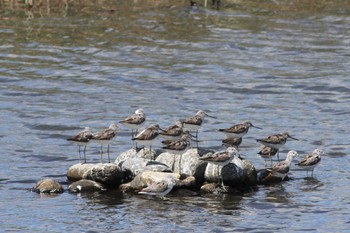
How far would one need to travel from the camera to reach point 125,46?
34.6m

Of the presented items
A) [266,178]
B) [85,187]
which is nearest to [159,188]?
[85,187]

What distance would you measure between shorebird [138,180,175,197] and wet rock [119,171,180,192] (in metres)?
0.34

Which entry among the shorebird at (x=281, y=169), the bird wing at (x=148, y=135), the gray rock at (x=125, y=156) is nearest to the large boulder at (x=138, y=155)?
the gray rock at (x=125, y=156)

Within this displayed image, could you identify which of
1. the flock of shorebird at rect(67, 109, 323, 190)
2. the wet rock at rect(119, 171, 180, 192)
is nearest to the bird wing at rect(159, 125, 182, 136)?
the flock of shorebird at rect(67, 109, 323, 190)

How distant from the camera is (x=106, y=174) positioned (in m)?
18.2

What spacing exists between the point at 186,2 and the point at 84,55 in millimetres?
9419

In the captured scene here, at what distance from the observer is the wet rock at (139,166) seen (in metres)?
18.4

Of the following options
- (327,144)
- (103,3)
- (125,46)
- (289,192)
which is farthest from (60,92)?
(103,3)

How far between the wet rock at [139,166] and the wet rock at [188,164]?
0.67ft

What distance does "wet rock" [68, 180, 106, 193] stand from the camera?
59.1 feet

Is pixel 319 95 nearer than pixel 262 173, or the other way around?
pixel 262 173

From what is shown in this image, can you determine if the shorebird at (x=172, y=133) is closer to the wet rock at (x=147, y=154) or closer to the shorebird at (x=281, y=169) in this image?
the wet rock at (x=147, y=154)

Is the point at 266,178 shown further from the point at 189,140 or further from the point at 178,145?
the point at 178,145

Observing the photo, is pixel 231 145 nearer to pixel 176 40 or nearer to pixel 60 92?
pixel 60 92
